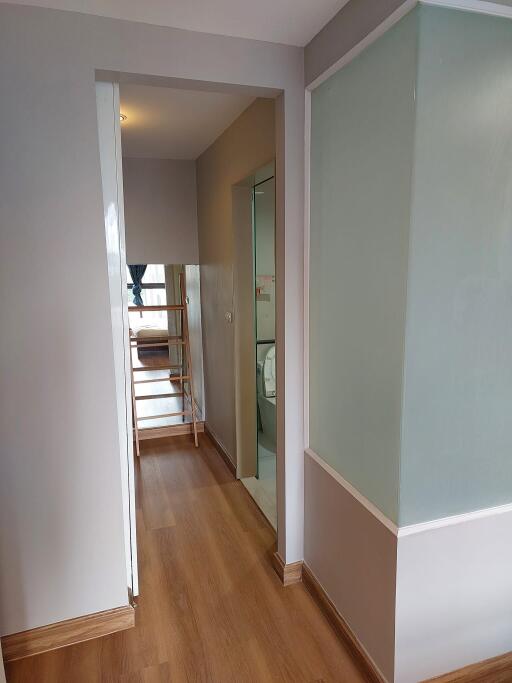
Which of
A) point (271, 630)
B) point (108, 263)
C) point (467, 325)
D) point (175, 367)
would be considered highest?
point (108, 263)

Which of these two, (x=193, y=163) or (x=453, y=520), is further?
(x=193, y=163)

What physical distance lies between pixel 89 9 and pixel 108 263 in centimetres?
87

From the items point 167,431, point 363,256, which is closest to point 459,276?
point 363,256

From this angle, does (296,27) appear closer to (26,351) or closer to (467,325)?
(467,325)

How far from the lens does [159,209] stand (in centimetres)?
383

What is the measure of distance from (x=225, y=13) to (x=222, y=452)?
9.79 ft

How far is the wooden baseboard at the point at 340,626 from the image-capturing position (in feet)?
5.54

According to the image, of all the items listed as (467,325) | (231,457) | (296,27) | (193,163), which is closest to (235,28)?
(296,27)

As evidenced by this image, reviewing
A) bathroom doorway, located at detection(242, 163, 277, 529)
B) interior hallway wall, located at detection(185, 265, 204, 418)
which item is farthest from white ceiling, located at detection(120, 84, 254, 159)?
interior hallway wall, located at detection(185, 265, 204, 418)

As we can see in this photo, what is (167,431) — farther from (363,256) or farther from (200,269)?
(363,256)

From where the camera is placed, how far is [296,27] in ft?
5.65

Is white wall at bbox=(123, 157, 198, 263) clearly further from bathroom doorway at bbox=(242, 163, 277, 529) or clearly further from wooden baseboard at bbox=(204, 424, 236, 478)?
wooden baseboard at bbox=(204, 424, 236, 478)

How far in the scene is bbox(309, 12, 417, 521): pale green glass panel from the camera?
141cm

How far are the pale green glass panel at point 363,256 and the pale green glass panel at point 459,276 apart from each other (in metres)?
0.05
